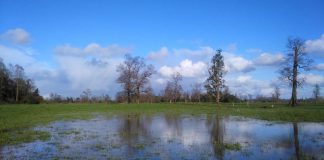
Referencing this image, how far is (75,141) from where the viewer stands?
69.6 ft

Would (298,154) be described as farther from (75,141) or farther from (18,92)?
(18,92)

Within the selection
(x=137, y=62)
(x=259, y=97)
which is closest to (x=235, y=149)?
(x=137, y=62)

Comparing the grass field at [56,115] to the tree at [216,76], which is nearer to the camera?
the grass field at [56,115]

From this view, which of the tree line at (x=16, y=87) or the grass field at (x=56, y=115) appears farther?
the tree line at (x=16, y=87)

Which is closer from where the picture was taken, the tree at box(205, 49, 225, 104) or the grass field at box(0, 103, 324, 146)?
the grass field at box(0, 103, 324, 146)

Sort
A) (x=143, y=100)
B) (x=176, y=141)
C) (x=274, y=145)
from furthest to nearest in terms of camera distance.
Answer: (x=143, y=100) < (x=176, y=141) < (x=274, y=145)

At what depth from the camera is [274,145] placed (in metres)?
18.5

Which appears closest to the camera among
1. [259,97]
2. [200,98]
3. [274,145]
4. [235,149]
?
[235,149]

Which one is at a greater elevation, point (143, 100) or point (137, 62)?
point (137, 62)

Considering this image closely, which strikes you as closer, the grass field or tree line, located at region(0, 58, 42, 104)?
the grass field

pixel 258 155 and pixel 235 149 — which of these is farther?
pixel 235 149

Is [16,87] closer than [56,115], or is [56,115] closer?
[56,115]

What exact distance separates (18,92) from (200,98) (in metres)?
70.8

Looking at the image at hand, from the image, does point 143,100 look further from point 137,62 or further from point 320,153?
point 320,153
